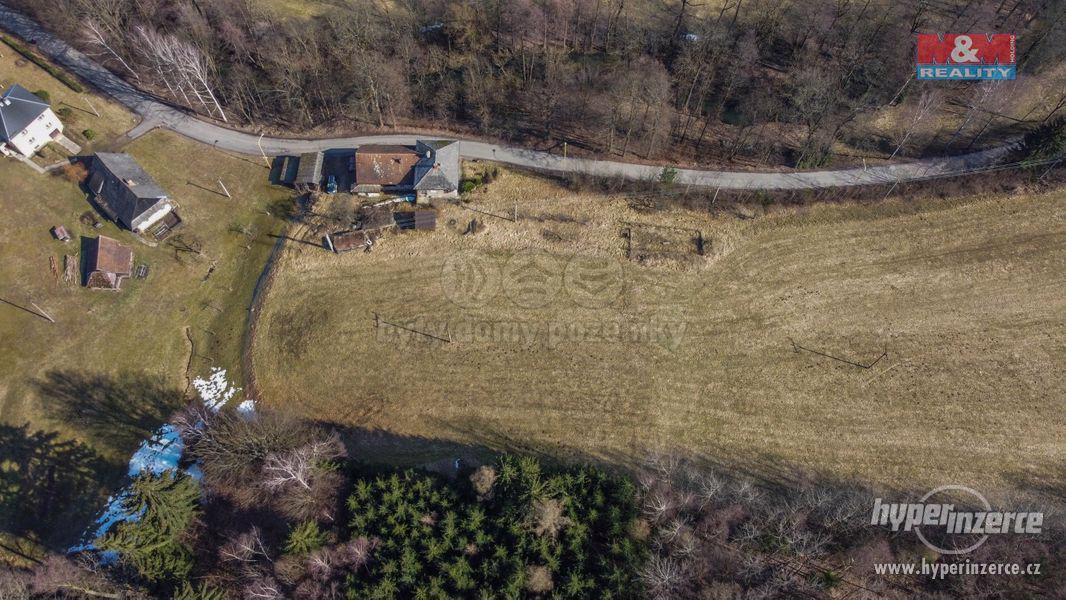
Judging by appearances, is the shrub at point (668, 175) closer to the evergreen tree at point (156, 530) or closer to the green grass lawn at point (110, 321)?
the green grass lawn at point (110, 321)

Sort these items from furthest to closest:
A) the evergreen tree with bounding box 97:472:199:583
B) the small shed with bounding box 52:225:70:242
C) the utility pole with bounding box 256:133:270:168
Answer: the utility pole with bounding box 256:133:270:168 < the small shed with bounding box 52:225:70:242 < the evergreen tree with bounding box 97:472:199:583

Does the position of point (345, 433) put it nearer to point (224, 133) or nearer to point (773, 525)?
point (773, 525)

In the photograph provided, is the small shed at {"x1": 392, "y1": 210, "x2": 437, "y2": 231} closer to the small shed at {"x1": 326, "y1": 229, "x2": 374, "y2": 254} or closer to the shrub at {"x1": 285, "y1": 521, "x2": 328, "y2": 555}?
the small shed at {"x1": 326, "y1": 229, "x2": 374, "y2": 254}

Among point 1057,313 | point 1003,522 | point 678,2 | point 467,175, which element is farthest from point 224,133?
point 1057,313

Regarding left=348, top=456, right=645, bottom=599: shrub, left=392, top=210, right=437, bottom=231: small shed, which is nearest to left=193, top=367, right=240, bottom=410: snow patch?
left=348, top=456, right=645, bottom=599: shrub

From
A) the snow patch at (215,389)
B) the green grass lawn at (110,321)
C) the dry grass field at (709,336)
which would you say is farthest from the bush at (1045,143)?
the snow patch at (215,389)

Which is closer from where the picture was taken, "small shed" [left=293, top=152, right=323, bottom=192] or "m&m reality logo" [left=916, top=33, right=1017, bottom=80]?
"small shed" [left=293, top=152, right=323, bottom=192]

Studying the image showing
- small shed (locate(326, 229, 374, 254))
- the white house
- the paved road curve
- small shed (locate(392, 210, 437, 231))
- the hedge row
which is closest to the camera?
small shed (locate(326, 229, 374, 254))
